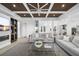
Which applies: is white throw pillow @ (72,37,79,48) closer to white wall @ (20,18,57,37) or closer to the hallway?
the hallway

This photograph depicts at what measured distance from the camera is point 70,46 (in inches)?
99.5

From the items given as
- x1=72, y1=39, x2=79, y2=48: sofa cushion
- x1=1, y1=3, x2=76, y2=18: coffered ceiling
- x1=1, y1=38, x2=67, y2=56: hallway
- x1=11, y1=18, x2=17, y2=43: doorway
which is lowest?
x1=1, y1=38, x2=67, y2=56: hallway

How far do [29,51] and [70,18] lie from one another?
4.63 ft

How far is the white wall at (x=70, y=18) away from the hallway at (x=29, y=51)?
59 centimetres

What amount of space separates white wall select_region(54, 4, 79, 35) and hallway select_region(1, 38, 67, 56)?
59 centimetres

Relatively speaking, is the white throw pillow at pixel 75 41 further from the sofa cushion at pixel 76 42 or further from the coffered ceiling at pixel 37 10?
the coffered ceiling at pixel 37 10

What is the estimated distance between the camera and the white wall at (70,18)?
2.51 meters

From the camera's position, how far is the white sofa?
7.77 ft

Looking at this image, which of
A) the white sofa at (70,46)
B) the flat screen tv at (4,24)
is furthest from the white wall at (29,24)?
the white sofa at (70,46)

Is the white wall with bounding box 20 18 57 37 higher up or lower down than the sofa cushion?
higher up

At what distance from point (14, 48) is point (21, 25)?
692mm

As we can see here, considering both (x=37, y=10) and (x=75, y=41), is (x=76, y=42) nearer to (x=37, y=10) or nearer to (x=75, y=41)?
(x=75, y=41)

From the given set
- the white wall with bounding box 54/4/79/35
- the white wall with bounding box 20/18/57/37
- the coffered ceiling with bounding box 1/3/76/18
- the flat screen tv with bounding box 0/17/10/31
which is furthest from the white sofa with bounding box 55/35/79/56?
the flat screen tv with bounding box 0/17/10/31

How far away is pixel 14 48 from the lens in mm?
2684
